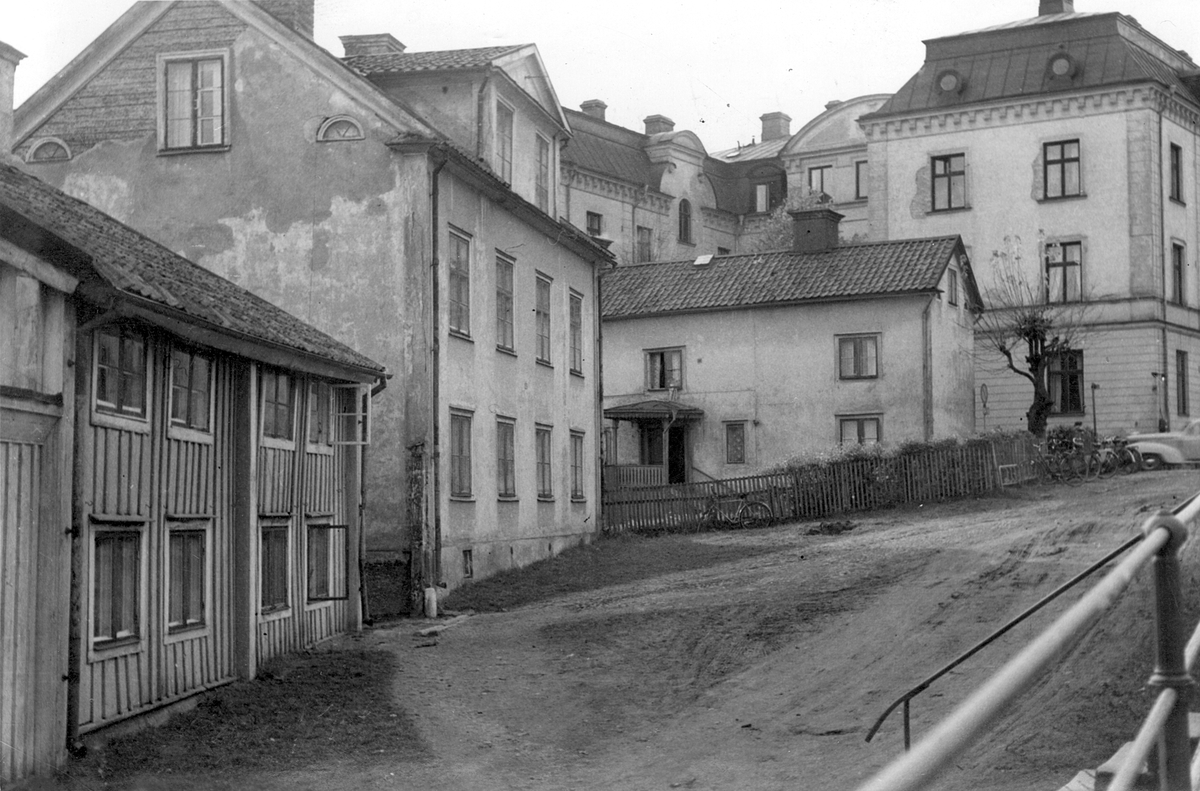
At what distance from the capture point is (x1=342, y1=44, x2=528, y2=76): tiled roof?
22953mm

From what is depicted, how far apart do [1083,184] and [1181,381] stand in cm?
668

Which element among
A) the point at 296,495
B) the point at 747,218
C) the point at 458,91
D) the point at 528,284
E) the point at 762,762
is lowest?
the point at 762,762

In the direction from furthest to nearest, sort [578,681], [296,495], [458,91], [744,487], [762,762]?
[744,487]
[458,91]
[296,495]
[578,681]
[762,762]

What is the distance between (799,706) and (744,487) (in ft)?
63.9

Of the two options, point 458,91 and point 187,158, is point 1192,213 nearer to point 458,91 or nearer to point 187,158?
point 458,91

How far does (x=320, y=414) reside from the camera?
17.6 m

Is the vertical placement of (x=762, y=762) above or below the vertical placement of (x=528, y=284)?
below

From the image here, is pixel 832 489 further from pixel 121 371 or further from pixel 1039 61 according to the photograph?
pixel 121 371

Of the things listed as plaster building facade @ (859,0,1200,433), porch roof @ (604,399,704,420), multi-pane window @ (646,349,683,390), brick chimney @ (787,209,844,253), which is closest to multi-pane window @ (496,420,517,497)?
porch roof @ (604,399,704,420)

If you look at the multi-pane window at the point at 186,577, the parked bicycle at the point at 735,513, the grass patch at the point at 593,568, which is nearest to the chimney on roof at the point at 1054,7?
the parked bicycle at the point at 735,513

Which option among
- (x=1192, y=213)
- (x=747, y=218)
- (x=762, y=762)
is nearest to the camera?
(x=762, y=762)

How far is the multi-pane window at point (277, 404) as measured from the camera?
15.8 metres

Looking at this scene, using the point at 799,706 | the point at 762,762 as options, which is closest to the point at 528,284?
the point at 799,706

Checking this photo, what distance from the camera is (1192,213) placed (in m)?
46.0
